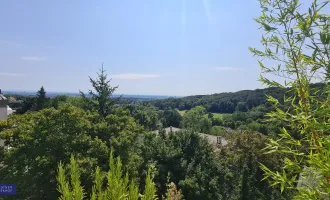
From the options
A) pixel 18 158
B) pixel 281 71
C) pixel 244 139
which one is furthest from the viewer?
pixel 244 139

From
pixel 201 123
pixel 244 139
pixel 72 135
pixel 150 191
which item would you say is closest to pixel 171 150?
pixel 72 135

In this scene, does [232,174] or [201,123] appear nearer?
[232,174]

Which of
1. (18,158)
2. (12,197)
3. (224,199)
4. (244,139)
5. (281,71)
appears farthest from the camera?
(244,139)

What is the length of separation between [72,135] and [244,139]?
888 centimetres

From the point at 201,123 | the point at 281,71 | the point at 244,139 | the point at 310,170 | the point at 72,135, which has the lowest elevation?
the point at 201,123

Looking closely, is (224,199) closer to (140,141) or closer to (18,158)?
(140,141)

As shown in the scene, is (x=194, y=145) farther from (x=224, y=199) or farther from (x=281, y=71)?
(x=281, y=71)

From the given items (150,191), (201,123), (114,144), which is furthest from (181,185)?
(201,123)

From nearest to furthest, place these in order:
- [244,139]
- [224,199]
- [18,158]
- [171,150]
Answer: [18,158] → [224,199] → [171,150] → [244,139]

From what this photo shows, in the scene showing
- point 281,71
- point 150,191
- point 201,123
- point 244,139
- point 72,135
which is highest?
point 281,71

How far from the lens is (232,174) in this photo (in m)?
10.4

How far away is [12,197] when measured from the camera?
6.70 meters

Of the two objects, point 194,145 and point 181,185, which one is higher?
point 194,145

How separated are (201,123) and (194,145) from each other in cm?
3333
